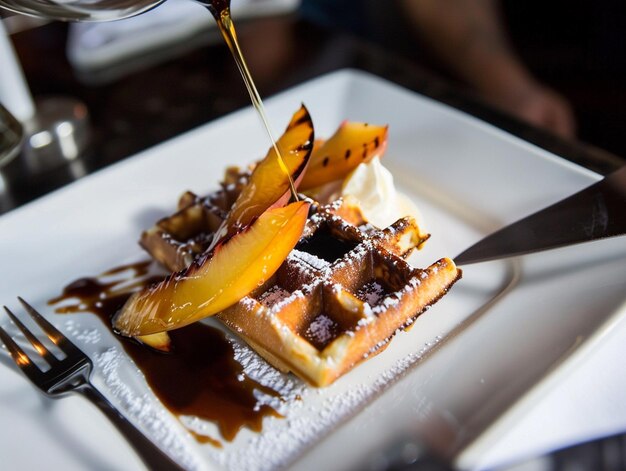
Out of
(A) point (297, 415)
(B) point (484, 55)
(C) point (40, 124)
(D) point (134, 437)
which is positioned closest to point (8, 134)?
(C) point (40, 124)

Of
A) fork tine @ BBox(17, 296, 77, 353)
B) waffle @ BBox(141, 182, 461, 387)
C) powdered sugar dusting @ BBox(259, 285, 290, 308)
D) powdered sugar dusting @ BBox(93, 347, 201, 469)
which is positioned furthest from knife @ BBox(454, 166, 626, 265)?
fork tine @ BBox(17, 296, 77, 353)

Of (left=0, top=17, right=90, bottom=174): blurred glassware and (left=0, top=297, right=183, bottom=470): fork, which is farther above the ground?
(left=0, top=17, right=90, bottom=174): blurred glassware

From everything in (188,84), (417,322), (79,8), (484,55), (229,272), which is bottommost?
(417,322)

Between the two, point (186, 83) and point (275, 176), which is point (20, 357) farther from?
point (186, 83)

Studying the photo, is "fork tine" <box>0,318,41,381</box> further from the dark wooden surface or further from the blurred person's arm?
the blurred person's arm

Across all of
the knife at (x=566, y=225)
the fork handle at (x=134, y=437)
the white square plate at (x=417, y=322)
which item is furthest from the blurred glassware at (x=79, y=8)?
the knife at (x=566, y=225)

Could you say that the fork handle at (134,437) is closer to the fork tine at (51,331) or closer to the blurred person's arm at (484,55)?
the fork tine at (51,331)
